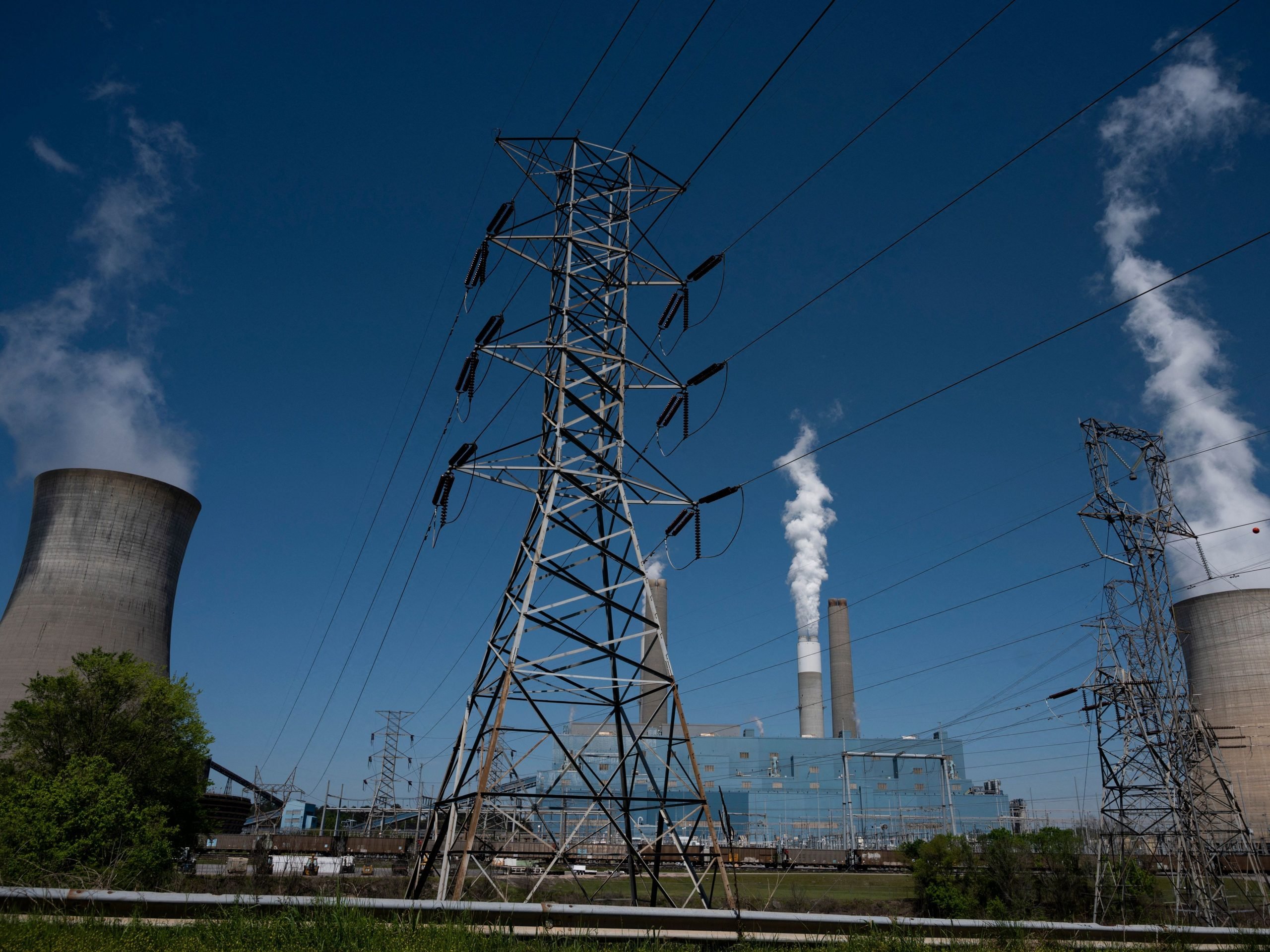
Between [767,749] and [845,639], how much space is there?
16.4m

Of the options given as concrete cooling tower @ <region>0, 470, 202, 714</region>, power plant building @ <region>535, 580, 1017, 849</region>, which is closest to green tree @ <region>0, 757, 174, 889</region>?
concrete cooling tower @ <region>0, 470, 202, 714</region>

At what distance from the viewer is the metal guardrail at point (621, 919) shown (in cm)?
606

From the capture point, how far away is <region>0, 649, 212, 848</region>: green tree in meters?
28.2

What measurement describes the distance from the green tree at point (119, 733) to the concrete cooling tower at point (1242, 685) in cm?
5206

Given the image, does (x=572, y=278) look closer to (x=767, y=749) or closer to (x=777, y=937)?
(x=777, y=937)

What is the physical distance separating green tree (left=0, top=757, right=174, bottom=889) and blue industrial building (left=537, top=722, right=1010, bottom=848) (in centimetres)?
5612

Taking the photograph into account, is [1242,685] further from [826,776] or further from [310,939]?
[310,939]

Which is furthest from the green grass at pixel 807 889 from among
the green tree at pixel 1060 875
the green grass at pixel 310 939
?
the green grass at pixel 310 939

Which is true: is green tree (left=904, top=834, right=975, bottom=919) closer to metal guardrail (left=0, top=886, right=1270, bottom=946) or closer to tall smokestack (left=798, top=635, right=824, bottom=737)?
metal guardrail (left=0, top=886, right=1270, bottom=946)

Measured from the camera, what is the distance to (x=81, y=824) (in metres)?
24.2

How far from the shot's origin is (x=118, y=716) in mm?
29672

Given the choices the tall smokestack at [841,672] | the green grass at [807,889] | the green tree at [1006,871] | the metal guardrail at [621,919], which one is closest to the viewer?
the metal guardrail at [621,919]

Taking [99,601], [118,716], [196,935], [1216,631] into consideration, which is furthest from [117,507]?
[1216,631]

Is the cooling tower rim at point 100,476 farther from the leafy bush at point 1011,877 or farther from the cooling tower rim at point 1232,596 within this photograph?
the cooling tower rim at point 1232,596
